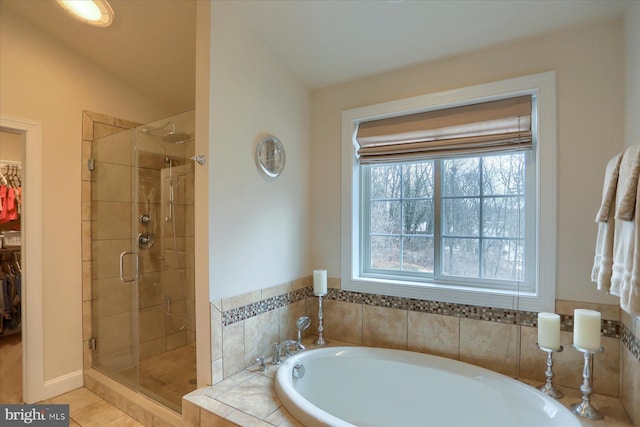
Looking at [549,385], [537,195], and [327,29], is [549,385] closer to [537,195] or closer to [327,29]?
[537,195]

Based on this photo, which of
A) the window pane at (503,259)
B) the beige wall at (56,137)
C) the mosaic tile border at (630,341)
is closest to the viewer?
the mosaic tile border at (630,341)

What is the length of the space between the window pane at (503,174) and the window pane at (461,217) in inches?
5.0

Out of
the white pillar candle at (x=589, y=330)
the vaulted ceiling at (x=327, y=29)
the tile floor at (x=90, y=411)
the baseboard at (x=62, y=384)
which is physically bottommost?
the tile floor at (x=90, y=411)

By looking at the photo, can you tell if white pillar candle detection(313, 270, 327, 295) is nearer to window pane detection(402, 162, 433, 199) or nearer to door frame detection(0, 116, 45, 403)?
window pane detection(402, 162, 433, 199)

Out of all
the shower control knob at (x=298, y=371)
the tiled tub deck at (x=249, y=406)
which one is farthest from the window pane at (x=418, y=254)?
the shower control knob at (x=298, y=371)

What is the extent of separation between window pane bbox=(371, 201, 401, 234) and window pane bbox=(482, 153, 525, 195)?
0.60 m

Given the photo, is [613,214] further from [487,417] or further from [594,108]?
[487,417]

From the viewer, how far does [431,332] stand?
2111mm

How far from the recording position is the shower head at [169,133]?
2.25 metres

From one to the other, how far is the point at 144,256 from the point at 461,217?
2303 millimetres

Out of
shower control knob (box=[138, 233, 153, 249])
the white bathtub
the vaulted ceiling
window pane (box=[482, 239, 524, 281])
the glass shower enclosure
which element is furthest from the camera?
shower control knob (box=[138, 233, 153, 249])

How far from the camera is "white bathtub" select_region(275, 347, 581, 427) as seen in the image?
5.25ft

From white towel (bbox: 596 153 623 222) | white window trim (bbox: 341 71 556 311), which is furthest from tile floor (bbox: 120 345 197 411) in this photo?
white towel (bbox: 596 153 623 222)

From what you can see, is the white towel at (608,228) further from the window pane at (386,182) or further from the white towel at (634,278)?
the window pane at (386,182)
